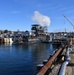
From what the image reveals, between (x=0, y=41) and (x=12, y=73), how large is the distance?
149299 millimetres

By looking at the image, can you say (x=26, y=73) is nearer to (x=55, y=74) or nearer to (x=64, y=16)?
(x=55, y=74)

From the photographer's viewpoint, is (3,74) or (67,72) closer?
(67,72)

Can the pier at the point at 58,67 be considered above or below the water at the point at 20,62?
above

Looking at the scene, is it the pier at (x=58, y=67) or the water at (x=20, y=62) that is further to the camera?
the water at (x=20, y=62)

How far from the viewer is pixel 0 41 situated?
180m

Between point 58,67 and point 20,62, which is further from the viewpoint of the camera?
point 20,62

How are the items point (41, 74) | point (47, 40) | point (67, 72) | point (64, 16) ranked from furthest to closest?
point (47, 40) < point (64, 16) < point (67, 72) < point (41, 74)

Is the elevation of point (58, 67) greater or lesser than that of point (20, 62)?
greater

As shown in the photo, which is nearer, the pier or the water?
the pier

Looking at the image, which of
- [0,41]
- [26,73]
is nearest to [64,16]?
[26,73]

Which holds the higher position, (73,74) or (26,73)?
(73,74)

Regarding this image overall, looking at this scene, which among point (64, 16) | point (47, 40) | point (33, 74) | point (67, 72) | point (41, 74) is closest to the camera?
point (41, 74)

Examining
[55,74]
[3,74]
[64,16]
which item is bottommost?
[3,74]

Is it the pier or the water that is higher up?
the pier
